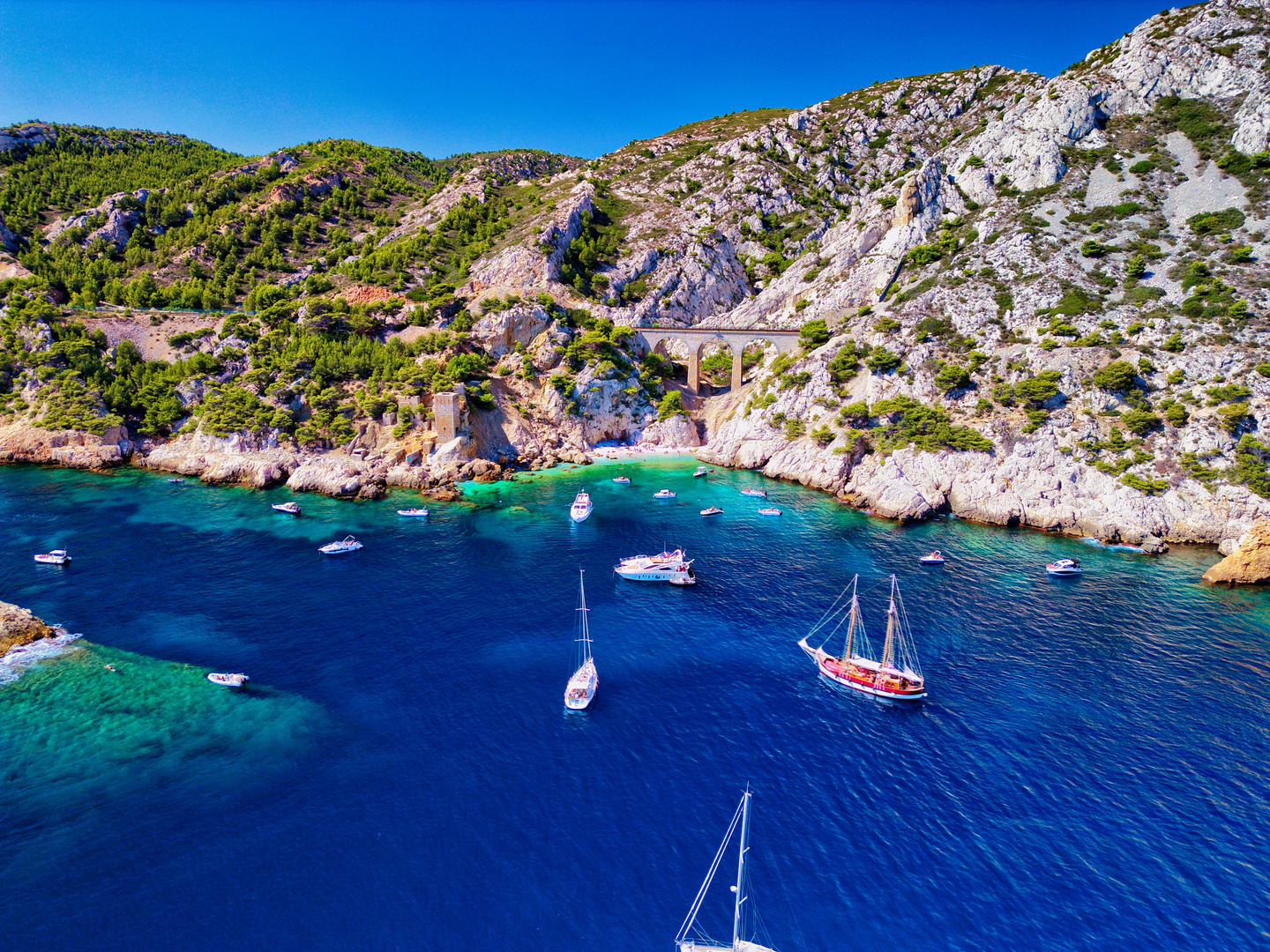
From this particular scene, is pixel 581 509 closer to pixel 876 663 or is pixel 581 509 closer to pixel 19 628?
pixel 876 663

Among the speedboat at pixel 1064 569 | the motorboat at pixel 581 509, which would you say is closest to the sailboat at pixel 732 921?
the speedboat at pixel 1064 569

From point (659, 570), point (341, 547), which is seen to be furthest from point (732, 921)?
point (341, 547)

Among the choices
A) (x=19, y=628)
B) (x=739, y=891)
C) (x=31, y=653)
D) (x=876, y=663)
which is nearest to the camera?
(x=739, y=891)

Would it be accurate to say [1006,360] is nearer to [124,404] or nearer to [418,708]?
[418,708]

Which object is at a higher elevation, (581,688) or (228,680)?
(581,688)

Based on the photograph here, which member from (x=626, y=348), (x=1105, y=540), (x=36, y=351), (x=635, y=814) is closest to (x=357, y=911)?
(x=635, y=814)

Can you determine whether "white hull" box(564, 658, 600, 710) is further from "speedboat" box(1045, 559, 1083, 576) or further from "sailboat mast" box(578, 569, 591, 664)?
"speedboat" box(1045, 559, 1083, 576)
